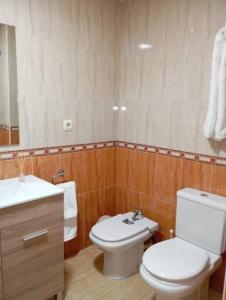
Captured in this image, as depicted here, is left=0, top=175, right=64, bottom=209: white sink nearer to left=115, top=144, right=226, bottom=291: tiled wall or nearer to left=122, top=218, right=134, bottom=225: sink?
left=122, top=218, right=134, bottom=225: sink

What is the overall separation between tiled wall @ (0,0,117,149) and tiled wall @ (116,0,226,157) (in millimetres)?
165

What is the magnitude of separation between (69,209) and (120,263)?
0.58 meters

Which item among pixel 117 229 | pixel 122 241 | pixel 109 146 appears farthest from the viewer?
pixel 109 146

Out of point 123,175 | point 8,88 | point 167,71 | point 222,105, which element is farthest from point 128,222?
point 8,88

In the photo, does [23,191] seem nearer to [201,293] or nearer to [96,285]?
[96,285]

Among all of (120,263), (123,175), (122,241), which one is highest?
(123,175)

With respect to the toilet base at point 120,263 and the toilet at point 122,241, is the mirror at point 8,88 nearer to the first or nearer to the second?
the toilet at point 122,241

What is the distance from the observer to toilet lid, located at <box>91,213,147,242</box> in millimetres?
1921

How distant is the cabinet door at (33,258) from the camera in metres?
1.45

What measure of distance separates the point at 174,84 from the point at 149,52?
38cm

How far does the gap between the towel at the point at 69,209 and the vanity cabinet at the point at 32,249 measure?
1.27 ft

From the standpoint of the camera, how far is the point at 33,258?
61.4 inches

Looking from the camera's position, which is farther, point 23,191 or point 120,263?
point 120,263

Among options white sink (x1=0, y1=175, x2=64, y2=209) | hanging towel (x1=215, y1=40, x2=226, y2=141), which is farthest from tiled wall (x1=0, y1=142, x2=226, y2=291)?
hanging towel (x1=215, y1=40, x2=226, y2=141)
